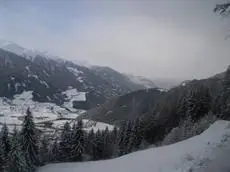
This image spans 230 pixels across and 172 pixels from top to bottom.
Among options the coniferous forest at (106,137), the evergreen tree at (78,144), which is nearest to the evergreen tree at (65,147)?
the coniferous forest at (106,137)

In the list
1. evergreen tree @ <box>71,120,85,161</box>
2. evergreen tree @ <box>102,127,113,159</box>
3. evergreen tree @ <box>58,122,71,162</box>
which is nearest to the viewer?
evergreen tree @ <box>71,120,85,161</box>

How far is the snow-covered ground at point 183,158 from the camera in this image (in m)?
17.8

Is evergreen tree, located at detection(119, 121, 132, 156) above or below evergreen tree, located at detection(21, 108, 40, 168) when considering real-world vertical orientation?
below

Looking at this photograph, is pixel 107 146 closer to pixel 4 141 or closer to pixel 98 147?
pixel 98 147

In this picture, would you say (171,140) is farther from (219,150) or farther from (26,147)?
(219,150)

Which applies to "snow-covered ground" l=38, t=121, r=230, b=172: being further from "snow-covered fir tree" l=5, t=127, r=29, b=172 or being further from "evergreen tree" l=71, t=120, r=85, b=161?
"evergreen tree" l=71, t=120, r=85, b=161

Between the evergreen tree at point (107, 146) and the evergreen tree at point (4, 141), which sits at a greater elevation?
the evergreen tree at point (4, 141)

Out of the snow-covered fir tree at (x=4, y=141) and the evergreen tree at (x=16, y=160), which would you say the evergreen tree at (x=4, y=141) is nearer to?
the snow-covered fir tree at (x=4, y=141)

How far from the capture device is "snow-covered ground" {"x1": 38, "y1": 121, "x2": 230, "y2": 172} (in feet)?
58.5

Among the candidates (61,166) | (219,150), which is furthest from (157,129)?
(219,150)

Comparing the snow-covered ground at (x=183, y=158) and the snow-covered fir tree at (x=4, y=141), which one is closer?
the snow-covered ground at (x=183, y=158)

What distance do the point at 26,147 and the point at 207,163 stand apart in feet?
96.4

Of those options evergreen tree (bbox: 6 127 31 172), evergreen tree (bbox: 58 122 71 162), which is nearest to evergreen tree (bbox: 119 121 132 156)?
evergreen tree (bbox: 58 122 71 162)

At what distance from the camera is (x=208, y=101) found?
59062 millimetres
